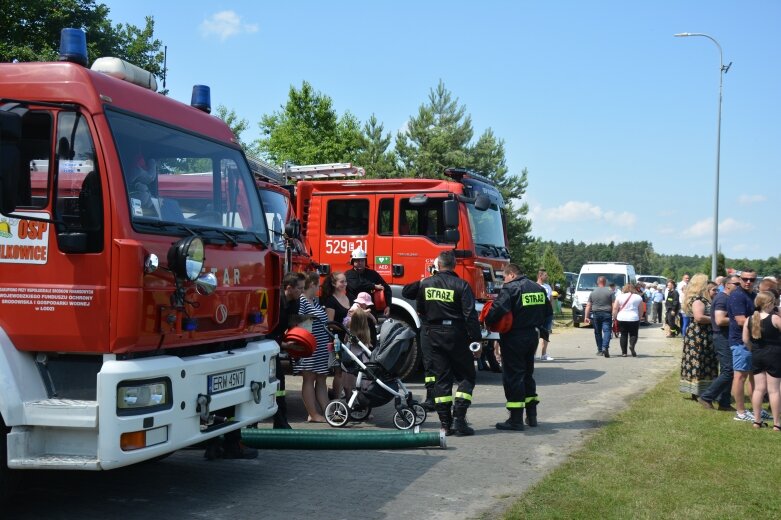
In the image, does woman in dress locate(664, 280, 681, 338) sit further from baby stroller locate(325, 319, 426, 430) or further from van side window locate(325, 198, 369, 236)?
baby stroller locate(325, 319, 426, 430)

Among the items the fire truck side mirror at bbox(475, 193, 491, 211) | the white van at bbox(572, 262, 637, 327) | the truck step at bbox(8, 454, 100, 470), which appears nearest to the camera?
the truck step at bbox(8, 454, 100, 470)

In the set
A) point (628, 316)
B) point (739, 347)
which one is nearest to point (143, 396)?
point (739, 347)

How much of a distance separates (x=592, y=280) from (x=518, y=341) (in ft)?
74.6

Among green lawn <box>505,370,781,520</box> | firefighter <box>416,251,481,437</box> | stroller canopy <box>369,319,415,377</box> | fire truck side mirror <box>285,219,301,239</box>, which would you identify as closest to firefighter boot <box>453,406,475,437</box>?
firefighter <box>416,251,481,437</box>

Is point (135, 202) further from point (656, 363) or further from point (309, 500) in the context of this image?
point (656, 363)

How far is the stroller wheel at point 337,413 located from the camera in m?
9.00

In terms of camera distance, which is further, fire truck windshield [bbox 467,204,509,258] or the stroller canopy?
fire truck windshield [bbox 467,204,509,258]

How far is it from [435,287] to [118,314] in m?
4.41

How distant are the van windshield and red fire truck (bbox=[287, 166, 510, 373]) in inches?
704

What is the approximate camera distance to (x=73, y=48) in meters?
5.47

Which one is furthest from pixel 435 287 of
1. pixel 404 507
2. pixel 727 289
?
pixel 727 289

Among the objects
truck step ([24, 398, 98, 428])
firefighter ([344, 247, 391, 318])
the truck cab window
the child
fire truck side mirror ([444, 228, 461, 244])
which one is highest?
the truck cab window

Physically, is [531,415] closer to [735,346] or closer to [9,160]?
[735,346]

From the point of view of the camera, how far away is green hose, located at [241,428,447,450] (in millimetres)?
7770
